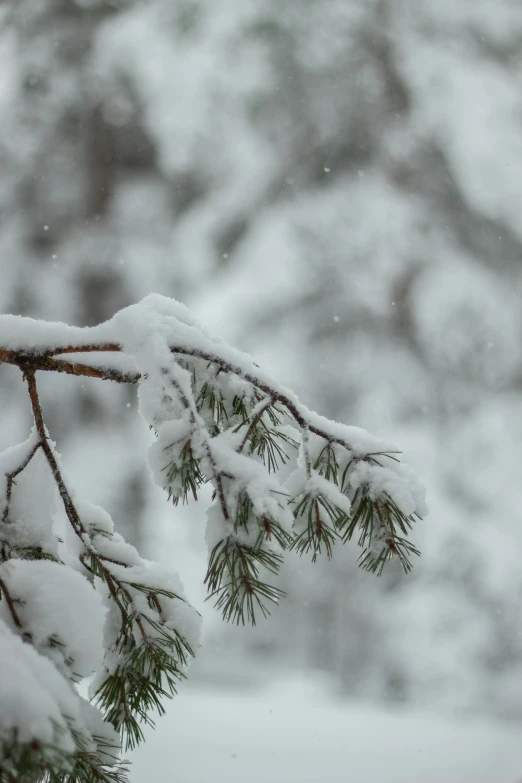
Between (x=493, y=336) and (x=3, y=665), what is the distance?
18.0 ft

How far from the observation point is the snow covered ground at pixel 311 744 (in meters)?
4.17

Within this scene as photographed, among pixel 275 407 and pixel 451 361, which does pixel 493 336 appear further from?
pixel 275 407

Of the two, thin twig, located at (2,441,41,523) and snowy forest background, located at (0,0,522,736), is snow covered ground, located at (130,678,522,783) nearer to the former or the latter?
snowy forest background, located at (0,0,522,736)

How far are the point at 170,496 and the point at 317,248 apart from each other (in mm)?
5237

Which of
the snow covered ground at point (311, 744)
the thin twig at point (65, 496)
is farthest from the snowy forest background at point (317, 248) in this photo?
the thin twig at point (65, 496)

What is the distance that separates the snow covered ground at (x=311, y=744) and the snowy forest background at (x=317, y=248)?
0.31 m

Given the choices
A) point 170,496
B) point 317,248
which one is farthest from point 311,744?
point 170,496

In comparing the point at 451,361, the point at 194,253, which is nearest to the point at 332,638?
the point at 451,361

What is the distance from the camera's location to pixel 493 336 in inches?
219

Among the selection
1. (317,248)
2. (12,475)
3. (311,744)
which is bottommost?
(12,475)

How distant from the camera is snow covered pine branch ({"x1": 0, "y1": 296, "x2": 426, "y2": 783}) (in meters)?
0.77

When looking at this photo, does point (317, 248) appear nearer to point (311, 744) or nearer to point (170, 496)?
point (311, 744)

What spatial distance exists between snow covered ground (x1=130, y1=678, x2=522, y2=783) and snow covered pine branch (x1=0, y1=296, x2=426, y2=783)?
3667 millimetres

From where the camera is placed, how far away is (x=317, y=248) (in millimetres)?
5902
